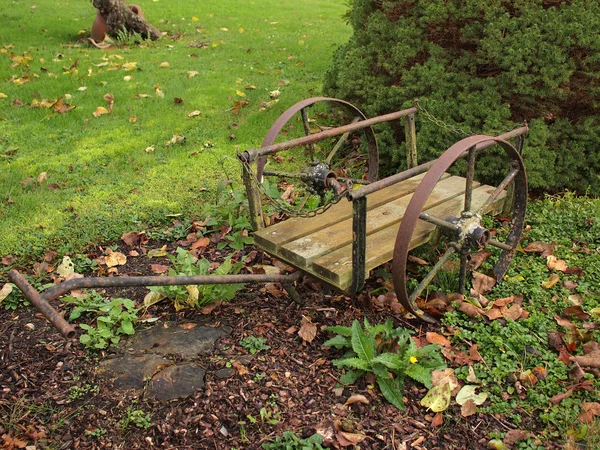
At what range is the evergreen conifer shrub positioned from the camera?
4004mm

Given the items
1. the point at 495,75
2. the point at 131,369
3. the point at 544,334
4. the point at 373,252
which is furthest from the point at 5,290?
the point at 495,75

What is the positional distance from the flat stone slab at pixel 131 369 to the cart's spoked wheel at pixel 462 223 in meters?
1.25

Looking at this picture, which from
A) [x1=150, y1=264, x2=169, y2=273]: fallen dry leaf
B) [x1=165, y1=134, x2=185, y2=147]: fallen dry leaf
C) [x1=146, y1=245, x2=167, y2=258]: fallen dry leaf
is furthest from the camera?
[x1=165, y1=134, x2=185, y2=147]: fallen dry leaf

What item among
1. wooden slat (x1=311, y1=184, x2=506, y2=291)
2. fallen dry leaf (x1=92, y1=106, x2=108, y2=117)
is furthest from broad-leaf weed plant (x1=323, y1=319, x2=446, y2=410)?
fallen dry leaf (x1=92, y1=106, x2=108, y2=117)

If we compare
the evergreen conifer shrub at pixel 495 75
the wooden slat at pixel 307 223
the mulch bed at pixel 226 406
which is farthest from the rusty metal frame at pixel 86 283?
the evergreen conifer shrub at pixel 495 75

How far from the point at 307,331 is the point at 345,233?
0.61m

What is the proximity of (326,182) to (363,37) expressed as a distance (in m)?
2.19

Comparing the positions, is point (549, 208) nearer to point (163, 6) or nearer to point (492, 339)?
point (492, 339)

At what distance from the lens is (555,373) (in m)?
2.83

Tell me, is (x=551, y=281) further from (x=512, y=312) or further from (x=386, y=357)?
(x=386, y=357)

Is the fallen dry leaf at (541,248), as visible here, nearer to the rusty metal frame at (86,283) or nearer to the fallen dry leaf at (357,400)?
the rusty metal frame at (86,283)

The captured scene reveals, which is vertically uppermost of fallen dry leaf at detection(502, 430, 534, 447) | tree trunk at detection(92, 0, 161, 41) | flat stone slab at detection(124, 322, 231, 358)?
tree trunk at detection(92, 0, 161, 41)

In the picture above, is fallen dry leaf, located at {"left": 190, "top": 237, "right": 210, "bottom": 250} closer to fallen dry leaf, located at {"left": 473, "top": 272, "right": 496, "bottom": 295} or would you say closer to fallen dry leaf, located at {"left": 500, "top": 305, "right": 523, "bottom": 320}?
fallen dry leaf, located at {"left": 473, "top": 272, "right": 496, "bottom": 295}

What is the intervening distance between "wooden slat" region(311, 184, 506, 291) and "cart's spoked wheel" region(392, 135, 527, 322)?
0.09 meters
